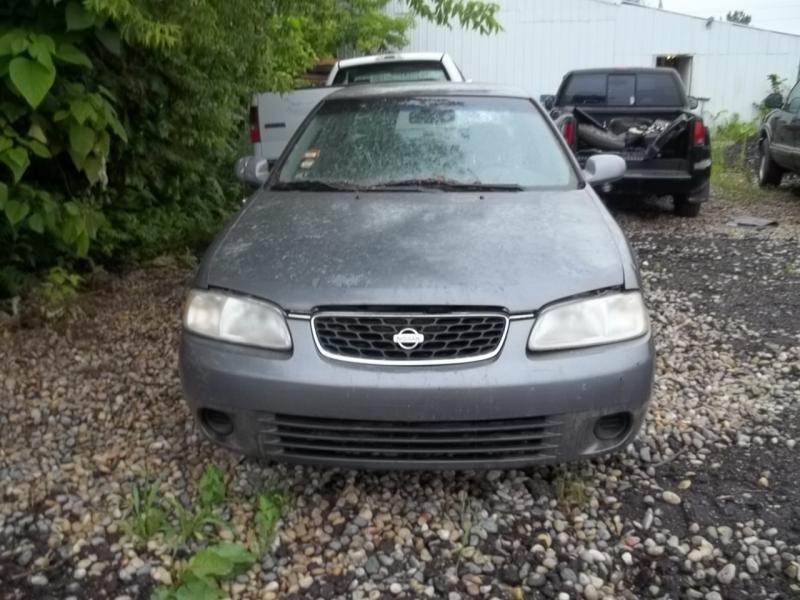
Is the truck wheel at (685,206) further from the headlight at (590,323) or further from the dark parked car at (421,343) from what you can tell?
the headlight at (590,323)

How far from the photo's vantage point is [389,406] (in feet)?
A: 7.64

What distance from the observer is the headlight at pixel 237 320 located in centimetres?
245

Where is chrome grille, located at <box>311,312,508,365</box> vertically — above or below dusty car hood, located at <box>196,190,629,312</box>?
below

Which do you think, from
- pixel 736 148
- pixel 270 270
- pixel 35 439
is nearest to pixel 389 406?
pixel 270 270

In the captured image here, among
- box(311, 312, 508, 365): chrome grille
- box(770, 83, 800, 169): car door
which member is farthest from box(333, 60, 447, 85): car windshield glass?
box(311, 312, 508, 365): chrome grille

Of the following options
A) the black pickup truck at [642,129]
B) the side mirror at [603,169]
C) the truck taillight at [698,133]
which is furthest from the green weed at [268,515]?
the truck taillight at [698,133]

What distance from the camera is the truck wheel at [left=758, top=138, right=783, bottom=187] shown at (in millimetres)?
9594

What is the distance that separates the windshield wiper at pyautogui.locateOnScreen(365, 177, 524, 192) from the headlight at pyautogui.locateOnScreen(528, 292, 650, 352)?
0.96m

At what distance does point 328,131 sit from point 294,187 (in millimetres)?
560

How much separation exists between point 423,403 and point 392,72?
22.4ft

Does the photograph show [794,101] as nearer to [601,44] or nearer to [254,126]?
[254,126]

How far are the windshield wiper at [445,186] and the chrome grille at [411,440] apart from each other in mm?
1272

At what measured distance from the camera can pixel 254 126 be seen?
22.9 ft

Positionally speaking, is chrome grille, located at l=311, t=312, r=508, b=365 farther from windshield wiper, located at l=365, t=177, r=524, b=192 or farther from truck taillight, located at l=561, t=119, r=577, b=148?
truck taillight, located at l=561, t=119, r=577, b=148
